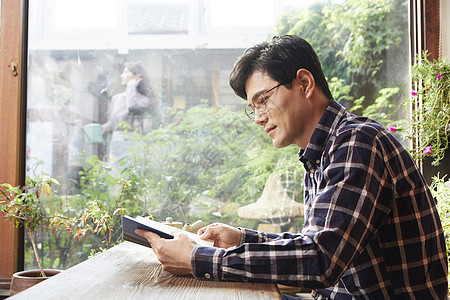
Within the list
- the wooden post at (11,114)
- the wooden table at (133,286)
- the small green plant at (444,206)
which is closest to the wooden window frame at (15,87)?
the wooden post at (11,114)

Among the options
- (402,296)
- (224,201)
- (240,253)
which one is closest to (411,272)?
(402,296)

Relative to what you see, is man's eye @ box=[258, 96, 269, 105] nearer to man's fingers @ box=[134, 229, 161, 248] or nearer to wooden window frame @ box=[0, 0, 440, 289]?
man's fingers @ box=[134, 229, 161, 248]

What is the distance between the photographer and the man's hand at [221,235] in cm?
135

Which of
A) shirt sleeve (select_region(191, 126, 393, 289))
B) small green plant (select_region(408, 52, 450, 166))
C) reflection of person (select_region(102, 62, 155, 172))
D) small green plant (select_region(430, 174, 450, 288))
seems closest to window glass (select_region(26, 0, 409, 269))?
reflection of person (select_region(102, 62, 155, 172))

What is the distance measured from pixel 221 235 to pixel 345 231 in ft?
1.63

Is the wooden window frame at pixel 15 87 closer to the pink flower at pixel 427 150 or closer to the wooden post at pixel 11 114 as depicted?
the wooden post at pixel 11 114

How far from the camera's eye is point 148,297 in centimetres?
86

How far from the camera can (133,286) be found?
0.95 metres

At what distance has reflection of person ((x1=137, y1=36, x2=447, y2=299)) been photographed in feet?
3.10

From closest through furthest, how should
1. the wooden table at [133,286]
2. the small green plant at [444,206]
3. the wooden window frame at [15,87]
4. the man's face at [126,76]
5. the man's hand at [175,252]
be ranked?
the wooden table at [133,286] → the man's hand at [175,252] → the small green plant at [444,206] → the wooden window frame at [15,87] → the man's face at [126,76]

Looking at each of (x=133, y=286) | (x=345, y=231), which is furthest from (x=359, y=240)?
(x=133, y=286)

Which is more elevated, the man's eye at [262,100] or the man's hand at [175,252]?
the man's eye at [262,100]

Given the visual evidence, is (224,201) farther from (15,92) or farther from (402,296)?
(402,296)

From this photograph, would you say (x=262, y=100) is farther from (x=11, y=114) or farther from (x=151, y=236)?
(x=11, y=114)
